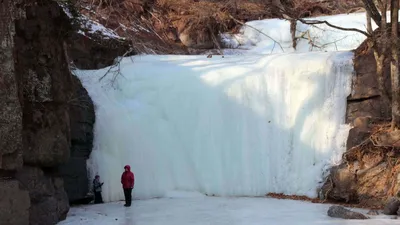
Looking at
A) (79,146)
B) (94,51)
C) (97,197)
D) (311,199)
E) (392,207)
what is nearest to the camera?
(392,207)

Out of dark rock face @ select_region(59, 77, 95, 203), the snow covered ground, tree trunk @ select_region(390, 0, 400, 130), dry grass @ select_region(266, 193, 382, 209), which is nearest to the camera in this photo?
dry grass @ select_region(266, 193, 382, 209)

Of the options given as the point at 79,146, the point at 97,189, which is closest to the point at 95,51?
the point at 79,146

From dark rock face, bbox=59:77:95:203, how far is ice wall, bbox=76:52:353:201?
311mm

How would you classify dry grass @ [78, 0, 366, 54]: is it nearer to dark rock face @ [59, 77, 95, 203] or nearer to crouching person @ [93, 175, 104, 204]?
dark rock face @ [59, 77, 95, 203]

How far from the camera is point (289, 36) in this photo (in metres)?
19.8

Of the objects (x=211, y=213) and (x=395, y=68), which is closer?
(x=211, y=213)

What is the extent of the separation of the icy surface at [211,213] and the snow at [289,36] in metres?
10.3

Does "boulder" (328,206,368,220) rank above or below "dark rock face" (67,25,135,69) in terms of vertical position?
below

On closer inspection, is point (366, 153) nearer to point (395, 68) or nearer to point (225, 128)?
point (395, 68)

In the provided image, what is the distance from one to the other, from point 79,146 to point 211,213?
13.2 ft

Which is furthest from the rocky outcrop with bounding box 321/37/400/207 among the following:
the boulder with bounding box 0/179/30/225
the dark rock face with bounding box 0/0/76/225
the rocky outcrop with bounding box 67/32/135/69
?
the rocky outcrop with bounding box 67/32/135/69

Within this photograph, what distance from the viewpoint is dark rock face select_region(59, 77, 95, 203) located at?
10227mm

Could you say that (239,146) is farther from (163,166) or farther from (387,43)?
(387,43)

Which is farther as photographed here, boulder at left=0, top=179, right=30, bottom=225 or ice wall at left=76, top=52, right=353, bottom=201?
ice wall at left=76, top=52, right=353, bottom=201
